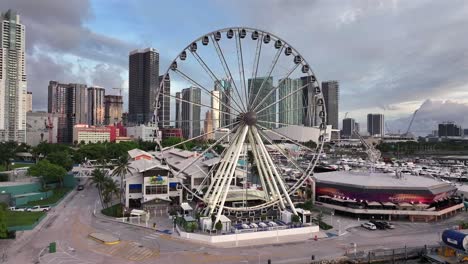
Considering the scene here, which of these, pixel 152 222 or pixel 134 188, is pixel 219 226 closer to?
pixel 152 222

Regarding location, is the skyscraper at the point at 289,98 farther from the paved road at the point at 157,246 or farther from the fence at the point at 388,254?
the fence at the point at 388,254

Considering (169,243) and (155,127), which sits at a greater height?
(155,127)

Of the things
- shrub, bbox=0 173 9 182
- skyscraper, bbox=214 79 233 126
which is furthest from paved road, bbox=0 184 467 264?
shrub, bbox=0 173 9 182

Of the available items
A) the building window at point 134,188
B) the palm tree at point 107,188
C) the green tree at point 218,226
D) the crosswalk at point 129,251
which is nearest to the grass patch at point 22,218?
the palm tree at point 107,188

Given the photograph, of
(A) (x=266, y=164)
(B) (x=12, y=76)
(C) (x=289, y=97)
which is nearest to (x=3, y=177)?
(A) (x=266, y=164)

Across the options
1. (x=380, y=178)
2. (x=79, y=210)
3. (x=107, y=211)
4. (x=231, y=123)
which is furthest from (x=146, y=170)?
(x=380, y=178)

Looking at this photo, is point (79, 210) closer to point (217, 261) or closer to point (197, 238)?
point (197, 238)
